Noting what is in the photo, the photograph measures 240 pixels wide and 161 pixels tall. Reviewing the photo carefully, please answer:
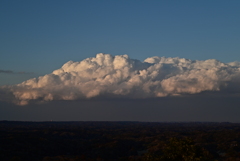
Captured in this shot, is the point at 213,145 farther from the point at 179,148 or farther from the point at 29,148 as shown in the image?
the point at 179,148

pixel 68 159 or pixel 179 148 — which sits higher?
pixel 179 148

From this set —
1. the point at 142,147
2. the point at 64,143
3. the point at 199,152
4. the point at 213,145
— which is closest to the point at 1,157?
the point at 64,143

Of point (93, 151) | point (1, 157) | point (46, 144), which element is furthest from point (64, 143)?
point (1, 157)

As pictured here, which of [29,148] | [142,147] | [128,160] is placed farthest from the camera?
[142,147]

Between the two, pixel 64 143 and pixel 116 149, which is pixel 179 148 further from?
pixel 64 143

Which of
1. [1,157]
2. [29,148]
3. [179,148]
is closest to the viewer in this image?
[179,148]

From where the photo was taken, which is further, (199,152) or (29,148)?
(29,148)

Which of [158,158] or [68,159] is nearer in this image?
[158,158]

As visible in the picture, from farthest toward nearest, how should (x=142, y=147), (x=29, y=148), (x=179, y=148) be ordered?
(x=142, y=147) → (x=29, y=148) → (x=179, y=148)

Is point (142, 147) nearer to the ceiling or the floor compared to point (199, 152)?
nearer to the floor
